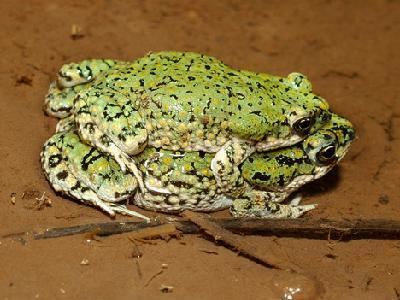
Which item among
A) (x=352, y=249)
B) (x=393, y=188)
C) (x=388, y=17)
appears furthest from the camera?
(x=388, y=17)

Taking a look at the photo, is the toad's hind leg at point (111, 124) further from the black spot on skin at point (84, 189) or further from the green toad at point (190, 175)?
the black spot on skin at point (84, 189)

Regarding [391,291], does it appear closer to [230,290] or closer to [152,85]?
[230,290]

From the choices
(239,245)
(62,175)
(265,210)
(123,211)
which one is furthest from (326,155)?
(62,175)

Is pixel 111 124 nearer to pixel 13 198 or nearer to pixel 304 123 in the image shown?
pixel 13 198

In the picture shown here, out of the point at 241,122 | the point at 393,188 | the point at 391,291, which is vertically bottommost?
the point at 391,291

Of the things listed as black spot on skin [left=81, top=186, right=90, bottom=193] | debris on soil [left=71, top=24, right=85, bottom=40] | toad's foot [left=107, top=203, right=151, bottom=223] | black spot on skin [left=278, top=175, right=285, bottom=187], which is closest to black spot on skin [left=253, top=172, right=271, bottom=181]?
black spot on skin [left=278, top=175, right=285, bottom=187]

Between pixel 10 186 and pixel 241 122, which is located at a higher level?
pixel 241 122

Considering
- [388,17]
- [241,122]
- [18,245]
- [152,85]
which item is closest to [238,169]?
[241,122]
